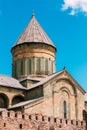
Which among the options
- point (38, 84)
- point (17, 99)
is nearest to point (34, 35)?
point (38, 84)

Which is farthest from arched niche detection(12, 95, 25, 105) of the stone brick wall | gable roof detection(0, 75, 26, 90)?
the stone brick wall

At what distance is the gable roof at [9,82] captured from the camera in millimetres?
36466

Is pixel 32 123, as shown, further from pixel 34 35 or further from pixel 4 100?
pixel 34 35

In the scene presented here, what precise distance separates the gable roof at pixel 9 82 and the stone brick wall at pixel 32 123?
11.1 metres

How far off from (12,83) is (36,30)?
24.5ft

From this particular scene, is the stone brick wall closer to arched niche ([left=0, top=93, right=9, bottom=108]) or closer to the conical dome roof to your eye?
arched niche ([left=0, top=93, right=9, bottom=108])

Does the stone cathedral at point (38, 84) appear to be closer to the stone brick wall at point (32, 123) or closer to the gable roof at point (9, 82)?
the gable roof at point (9, 82)

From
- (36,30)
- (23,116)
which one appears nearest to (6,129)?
(23,116)

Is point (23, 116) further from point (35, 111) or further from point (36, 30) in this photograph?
point (36, 30)

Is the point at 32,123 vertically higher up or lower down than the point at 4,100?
lower down

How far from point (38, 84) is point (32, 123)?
12.1 metres

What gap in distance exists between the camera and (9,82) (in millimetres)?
37375

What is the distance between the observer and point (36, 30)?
41844 mm

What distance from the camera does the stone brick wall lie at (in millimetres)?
22812
